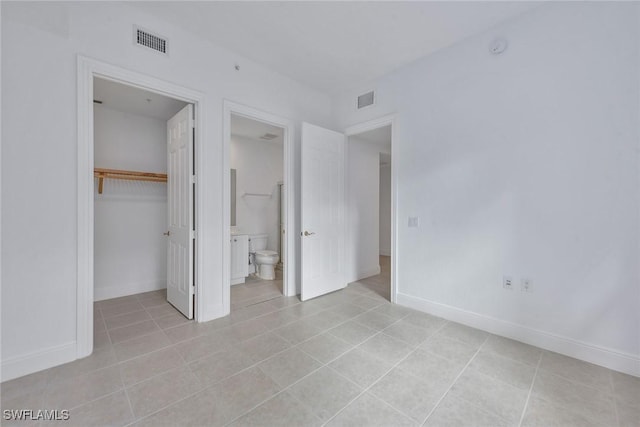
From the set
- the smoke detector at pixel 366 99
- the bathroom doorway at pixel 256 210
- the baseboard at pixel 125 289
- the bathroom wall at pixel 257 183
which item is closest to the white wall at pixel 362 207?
the smoke detector at pixel 366 99

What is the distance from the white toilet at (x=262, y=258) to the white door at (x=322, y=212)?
3.79 ft

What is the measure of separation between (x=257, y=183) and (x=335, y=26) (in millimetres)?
3207

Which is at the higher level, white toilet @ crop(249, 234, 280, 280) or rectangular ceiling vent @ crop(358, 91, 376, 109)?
rectangular ceiling vent @ crop(358, 91, 376, 109)

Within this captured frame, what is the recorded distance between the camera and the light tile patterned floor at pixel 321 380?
4.93 ft

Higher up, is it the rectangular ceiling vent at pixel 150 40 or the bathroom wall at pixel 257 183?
the rectangular ceiling vent at pixel 150 40

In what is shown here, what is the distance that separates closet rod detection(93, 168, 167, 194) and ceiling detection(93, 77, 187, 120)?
0.84m

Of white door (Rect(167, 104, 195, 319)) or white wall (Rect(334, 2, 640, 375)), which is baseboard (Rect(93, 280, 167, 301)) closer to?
white door (Rect(167, 104, 195, 319))

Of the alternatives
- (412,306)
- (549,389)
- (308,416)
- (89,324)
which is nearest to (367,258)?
(412,306)

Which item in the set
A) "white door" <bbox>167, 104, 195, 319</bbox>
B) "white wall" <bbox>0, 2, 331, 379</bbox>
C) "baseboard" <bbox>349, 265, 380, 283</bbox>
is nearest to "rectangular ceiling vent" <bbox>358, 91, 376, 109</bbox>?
"white door" <bbox>167, 104, 195, 319</bbox>

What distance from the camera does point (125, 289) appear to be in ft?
11.8

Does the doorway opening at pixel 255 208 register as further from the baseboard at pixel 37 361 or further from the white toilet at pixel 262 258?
the baseboard at pixel 37 361

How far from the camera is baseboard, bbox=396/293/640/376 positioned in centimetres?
193

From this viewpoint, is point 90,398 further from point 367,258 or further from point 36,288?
point 367,258

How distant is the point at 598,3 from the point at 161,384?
4.19m
